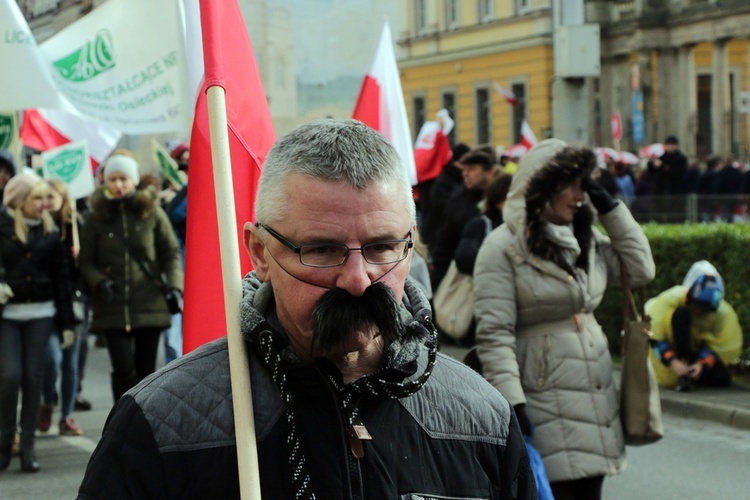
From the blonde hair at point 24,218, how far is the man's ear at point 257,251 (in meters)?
6.44

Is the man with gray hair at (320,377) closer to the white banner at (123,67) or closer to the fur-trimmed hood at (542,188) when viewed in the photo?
the fur-trimmed hood at (542,188)

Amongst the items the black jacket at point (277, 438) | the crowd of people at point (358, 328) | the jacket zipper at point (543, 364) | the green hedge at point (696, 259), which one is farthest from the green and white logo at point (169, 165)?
the black jacket at point (277, 438)

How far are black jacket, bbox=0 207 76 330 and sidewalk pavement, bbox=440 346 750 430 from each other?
4525 millimetres

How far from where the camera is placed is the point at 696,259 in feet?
38.0

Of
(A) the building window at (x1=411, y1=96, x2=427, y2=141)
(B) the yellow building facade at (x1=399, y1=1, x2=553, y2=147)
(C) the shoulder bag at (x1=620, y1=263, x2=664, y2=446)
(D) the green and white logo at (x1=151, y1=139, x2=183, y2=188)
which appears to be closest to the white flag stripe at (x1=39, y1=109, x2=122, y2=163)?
(D) the green and white logo at (x1=151, y1=139, x2=183, y2=188)

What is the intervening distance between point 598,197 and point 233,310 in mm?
3520

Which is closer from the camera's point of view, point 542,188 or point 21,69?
point 542,188

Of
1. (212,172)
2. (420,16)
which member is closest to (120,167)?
(212,172)

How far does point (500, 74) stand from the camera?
49.8 metres

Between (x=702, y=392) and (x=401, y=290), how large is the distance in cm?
876

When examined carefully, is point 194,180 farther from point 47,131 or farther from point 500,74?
point 500,74

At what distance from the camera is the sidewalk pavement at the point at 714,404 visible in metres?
9.77

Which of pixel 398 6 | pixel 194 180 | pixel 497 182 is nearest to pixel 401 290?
pixel 194 180

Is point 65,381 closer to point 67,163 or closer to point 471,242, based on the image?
point 471,242
